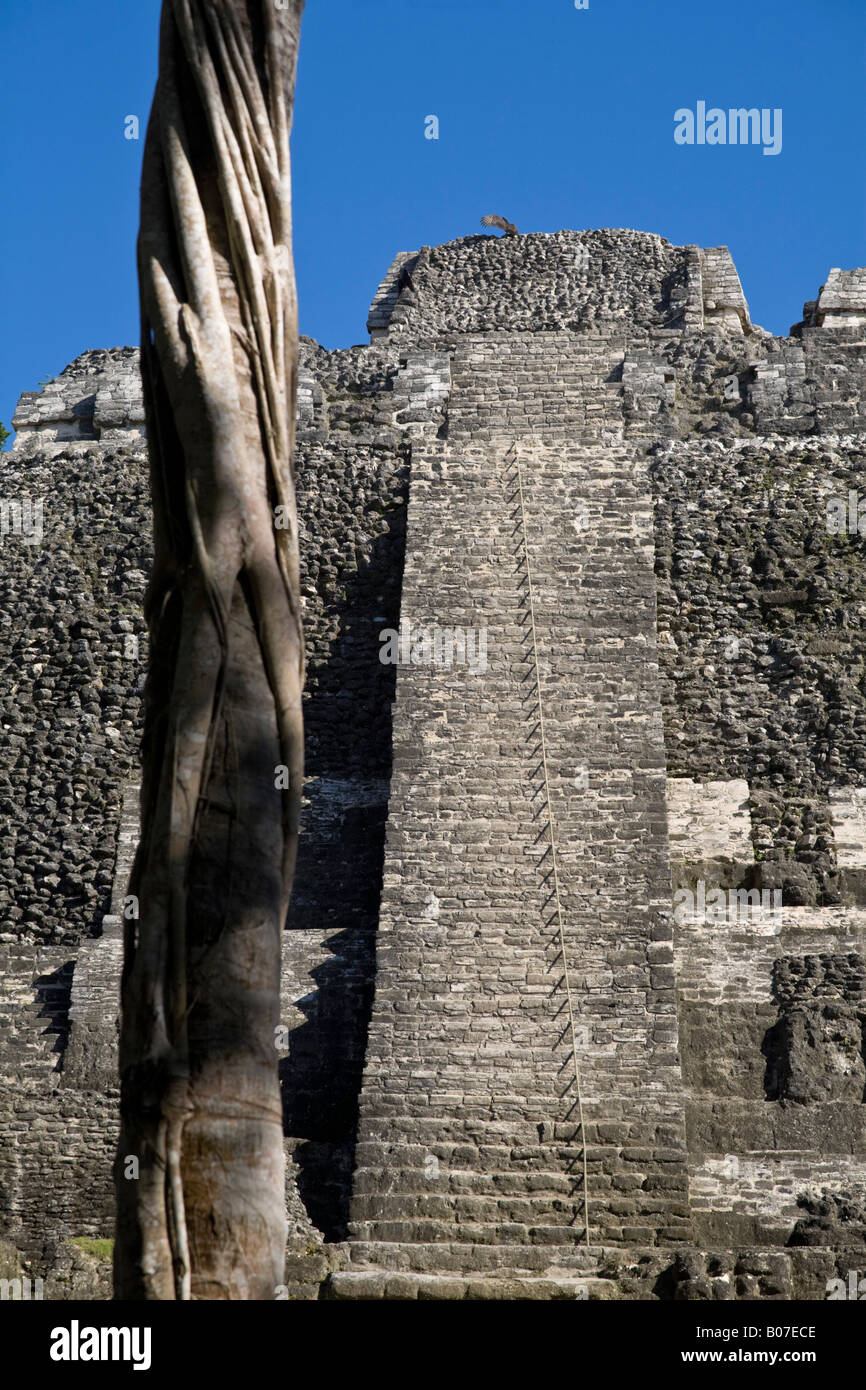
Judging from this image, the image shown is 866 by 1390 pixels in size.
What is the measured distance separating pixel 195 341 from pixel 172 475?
229 millimetres

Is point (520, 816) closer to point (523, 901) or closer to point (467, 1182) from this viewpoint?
point (523, 901)

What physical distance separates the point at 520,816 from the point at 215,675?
24.2 feet

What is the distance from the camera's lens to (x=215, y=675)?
2.87m

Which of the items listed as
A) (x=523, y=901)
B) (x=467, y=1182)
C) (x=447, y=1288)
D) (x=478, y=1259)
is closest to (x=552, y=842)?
(x=523, y=901)

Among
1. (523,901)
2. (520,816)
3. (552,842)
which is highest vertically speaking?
(520,816)

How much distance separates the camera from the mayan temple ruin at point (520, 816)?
326 inches

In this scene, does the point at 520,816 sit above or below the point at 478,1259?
above

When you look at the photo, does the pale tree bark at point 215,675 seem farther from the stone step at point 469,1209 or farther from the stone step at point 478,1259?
the stone step at point 469,1209

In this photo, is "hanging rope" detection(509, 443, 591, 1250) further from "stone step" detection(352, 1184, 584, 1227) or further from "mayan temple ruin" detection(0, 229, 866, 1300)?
"stone step" detection(352, 1184, 584, 1227)

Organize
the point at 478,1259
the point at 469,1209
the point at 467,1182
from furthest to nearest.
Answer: the point at 467,1182, the point at 469,1209, the point at 478,1259

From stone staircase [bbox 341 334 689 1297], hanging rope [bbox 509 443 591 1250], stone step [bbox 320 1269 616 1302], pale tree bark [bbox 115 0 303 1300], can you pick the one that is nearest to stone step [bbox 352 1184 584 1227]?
stone staircase [bbox 341 334 689 1297]

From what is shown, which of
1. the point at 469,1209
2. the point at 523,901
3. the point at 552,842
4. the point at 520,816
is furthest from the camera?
the point at 520,816

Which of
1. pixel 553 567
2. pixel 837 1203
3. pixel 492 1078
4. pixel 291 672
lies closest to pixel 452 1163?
pixel 492 1078

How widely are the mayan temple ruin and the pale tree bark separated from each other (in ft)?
14.0
